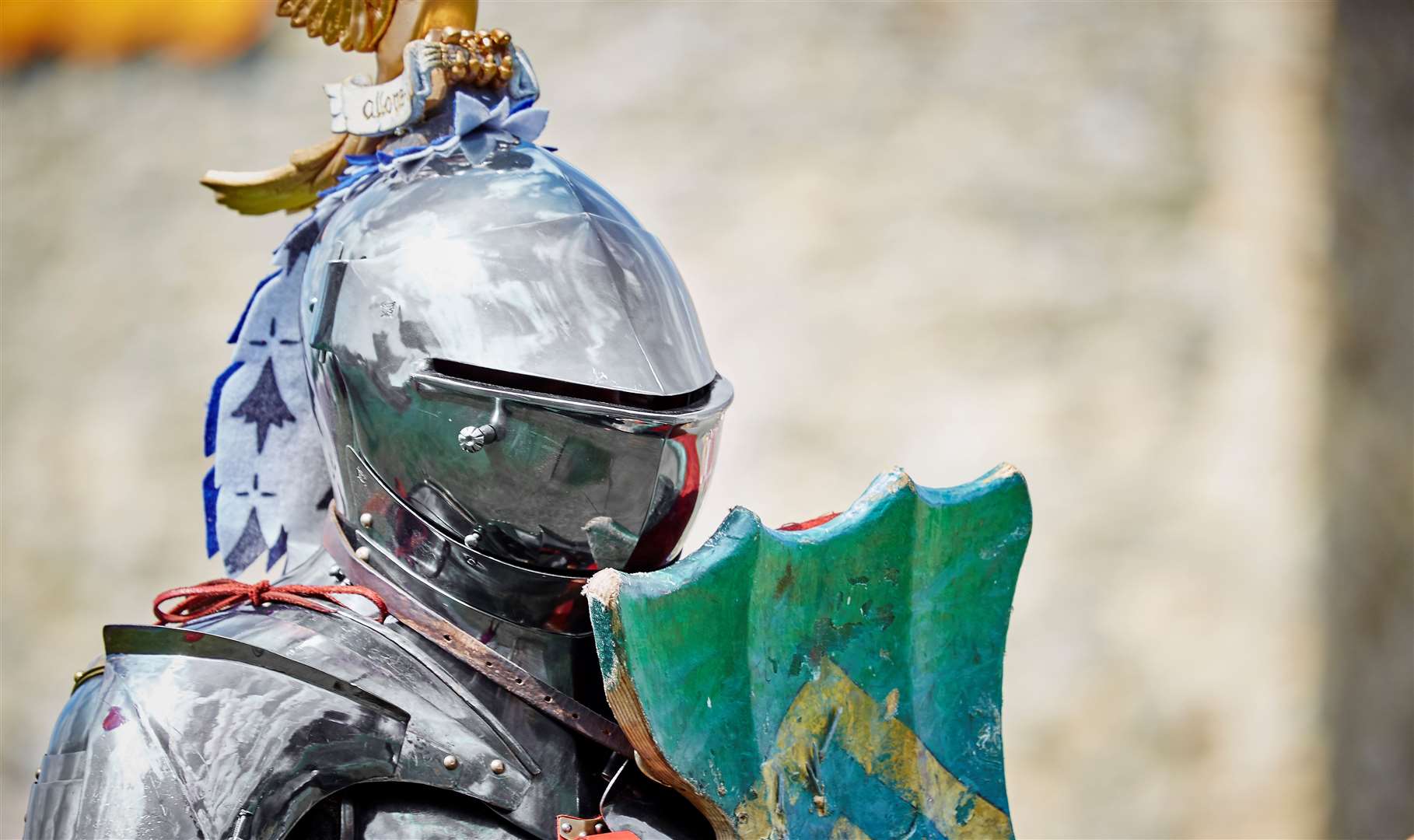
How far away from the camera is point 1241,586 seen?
2121 millimetres

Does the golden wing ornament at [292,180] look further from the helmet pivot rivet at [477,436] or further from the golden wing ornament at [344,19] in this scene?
the helmet pivot rivet at [477,436]

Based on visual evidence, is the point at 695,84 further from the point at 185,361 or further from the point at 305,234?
the point at 305,234

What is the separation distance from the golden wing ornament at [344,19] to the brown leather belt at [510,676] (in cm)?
50

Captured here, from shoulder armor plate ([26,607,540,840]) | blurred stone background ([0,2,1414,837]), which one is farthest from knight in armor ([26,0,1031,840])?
blurred stone background ([0,2,1414,837])

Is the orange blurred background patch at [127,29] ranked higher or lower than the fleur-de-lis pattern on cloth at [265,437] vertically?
higher

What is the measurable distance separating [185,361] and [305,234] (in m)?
1.16

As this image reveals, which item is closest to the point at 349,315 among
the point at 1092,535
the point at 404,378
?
the point at 404,378

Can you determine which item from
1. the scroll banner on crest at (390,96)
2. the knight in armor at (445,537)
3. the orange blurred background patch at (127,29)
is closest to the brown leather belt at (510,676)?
the knight in armor at (445,537)

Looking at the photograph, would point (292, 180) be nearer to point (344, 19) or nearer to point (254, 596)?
point (344, 19)

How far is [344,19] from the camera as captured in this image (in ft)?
3.84

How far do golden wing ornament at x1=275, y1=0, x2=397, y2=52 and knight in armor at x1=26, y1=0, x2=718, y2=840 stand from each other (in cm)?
5

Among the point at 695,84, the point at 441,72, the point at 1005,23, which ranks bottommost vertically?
the point at 441,72

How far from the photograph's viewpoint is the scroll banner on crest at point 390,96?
1087 mm

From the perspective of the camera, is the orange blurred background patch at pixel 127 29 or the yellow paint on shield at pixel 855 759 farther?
the orange blurred background patch at pixel 127 29
